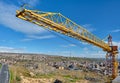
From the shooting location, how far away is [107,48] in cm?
6297

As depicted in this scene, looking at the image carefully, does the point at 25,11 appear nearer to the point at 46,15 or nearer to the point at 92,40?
the point at 46,15

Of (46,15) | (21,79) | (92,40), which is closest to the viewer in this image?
(46,15)

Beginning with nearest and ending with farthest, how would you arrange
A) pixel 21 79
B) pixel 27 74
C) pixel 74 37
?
pixel 74 37, pixel 21 79, pixel 27 74

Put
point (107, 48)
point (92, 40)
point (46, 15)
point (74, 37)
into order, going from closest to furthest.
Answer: point (46, 15) < point (74, 37) < point (92, 40) < point (107, 48)

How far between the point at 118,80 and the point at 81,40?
18.0m

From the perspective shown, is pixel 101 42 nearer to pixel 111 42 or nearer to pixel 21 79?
pixel 111 42

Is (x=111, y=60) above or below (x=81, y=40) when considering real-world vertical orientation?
below

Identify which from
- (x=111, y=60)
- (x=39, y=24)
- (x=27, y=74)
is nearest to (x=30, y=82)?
(x=27, y=74)

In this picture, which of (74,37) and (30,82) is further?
(30,82)

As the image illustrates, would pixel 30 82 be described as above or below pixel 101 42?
below

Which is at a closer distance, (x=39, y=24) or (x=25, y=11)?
(x=25, y=11)

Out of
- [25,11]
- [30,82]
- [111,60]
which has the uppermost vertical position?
[25,11]

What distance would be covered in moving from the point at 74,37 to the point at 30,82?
31.2 meters

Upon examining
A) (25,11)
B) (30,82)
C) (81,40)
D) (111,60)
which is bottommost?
(30,82)
